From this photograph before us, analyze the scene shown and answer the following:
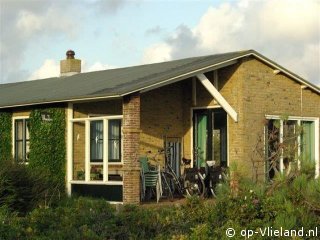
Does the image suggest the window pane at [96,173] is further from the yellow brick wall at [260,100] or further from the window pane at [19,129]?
the yellow brick wall at [260,100]

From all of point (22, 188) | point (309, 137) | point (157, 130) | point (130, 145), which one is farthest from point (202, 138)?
point (22, 188)

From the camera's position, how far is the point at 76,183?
18.0 metres

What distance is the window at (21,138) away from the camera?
1973cm

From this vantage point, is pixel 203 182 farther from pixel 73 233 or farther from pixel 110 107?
pixel 73 233

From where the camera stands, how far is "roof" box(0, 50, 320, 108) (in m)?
16.3

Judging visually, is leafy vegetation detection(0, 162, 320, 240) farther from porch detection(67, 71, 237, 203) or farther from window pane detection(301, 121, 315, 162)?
window pane detection(301, 121, 315, 162)

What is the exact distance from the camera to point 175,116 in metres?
20.2

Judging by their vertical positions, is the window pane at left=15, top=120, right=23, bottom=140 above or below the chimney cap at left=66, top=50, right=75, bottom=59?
below

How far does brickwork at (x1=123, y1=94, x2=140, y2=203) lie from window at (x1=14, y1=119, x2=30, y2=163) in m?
4.89

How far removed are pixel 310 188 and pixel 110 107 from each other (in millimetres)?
12812

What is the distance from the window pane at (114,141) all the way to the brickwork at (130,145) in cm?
362

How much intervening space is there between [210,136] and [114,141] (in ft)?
9.65

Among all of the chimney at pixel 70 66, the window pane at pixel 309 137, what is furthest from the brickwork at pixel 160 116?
the chimney at pixel 70 66

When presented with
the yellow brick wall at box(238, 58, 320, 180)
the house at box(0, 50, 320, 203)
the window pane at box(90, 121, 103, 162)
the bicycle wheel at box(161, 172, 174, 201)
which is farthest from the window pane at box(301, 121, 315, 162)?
the window pane at box(90, 121, 103, 162)
